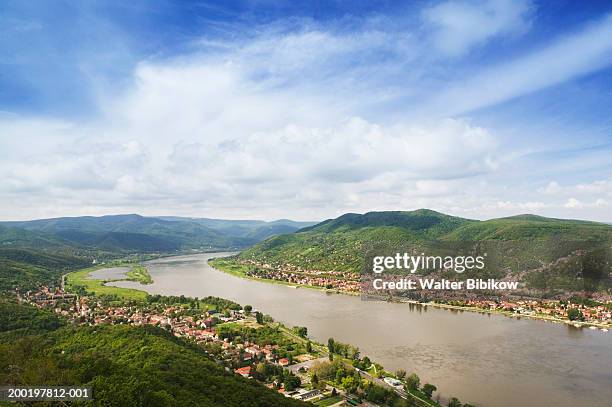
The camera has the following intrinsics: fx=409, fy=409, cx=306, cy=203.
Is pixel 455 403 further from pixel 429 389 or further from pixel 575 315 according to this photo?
pixel 575 315

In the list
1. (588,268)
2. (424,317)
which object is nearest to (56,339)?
(424,317)

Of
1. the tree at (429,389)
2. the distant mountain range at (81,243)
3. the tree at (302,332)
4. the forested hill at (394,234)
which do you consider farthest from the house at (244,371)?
the forested hill at (394,234)

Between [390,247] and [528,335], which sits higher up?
[390,247]

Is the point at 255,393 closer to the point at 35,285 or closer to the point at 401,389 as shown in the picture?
the point at 401,389

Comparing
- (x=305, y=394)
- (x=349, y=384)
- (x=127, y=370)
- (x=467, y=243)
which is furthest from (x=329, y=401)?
(x=467, y=243)

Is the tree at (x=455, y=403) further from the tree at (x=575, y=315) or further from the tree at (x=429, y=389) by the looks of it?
A: the tree at (x=575, y=315)

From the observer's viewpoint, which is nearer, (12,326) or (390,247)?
(12,326)

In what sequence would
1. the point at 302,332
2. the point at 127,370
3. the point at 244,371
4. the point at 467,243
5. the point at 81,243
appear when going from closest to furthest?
the point at 127,370 → the point at 244,371 → the point at 302,332 → the point at 467,243 → the point at 81,243
